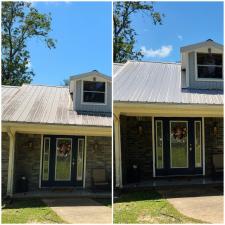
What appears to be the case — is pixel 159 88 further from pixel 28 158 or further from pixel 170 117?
pixel 28 158

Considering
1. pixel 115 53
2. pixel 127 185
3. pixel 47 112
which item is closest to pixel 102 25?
pixel 115 53

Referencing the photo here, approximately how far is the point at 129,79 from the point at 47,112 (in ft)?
3.04

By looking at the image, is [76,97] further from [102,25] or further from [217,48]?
[217,48]

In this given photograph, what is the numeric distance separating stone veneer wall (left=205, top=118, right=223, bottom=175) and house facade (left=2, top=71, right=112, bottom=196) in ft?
3.72

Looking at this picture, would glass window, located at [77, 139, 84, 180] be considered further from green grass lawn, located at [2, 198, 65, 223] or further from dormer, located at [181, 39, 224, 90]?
dormer, located at [181, 39, 224, 90]

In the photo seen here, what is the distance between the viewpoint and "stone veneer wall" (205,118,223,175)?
3.53 meters

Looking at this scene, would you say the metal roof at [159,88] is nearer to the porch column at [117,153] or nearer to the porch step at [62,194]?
the porch column at [117,153]

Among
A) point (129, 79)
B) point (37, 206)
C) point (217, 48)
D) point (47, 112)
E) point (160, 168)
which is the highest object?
point (217, 48)

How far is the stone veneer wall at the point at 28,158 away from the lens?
3.57 meters

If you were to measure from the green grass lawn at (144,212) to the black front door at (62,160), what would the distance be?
543 mm

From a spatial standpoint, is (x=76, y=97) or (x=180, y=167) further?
(x=180, y=167)

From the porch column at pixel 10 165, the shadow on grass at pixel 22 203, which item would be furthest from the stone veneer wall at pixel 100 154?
the porch column at pixel 10 165

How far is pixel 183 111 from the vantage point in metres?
3.85

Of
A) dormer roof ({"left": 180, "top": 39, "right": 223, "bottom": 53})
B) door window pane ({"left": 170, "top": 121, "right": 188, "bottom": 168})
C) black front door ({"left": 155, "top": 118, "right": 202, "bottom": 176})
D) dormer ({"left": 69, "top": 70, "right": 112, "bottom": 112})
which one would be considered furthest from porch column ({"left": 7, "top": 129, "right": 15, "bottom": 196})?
dormer roof ({"left": 180, "top": 39, "right": 223, "bottom": 53})
